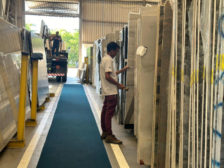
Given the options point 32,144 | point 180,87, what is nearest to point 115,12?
point 32,144

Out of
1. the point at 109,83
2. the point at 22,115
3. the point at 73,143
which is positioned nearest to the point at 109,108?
the point at 109,83

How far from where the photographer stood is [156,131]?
10.0ft

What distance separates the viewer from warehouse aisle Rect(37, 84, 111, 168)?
3730 mm

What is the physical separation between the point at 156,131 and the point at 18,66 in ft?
11.1

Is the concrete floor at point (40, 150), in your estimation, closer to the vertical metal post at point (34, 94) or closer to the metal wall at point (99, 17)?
the vertical metal post at point (34, 94)

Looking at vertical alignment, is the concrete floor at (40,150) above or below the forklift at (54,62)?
below

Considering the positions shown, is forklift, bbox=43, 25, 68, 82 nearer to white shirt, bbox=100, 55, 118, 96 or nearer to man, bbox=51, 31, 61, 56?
man, bbox=51, 31, 61, 56

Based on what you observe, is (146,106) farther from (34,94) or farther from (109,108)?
(34,94)

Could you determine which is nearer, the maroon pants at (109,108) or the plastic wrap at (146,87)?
the plastic wrap at (146,87)

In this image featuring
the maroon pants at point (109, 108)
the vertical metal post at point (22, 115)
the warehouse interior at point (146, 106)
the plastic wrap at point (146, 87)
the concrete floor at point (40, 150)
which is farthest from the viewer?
the maroon pants at point (109, 108)

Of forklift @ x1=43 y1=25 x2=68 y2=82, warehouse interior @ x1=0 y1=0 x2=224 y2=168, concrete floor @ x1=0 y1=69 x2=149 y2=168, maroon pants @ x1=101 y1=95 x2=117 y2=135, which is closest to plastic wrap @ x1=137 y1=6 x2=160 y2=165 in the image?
warehouse interior @ x1=0 y1=0 x2=224 y2=168

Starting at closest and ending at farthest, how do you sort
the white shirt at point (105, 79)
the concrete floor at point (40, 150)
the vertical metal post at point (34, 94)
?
the concrete floor at point (40, 150) < the white shirt at point (105, 79) < the vertical metal post at point (34, 94)

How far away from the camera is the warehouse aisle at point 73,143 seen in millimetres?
3730

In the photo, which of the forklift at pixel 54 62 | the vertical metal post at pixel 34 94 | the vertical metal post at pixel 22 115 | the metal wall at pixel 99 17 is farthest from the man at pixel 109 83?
the metal wall at pixel 99 17
